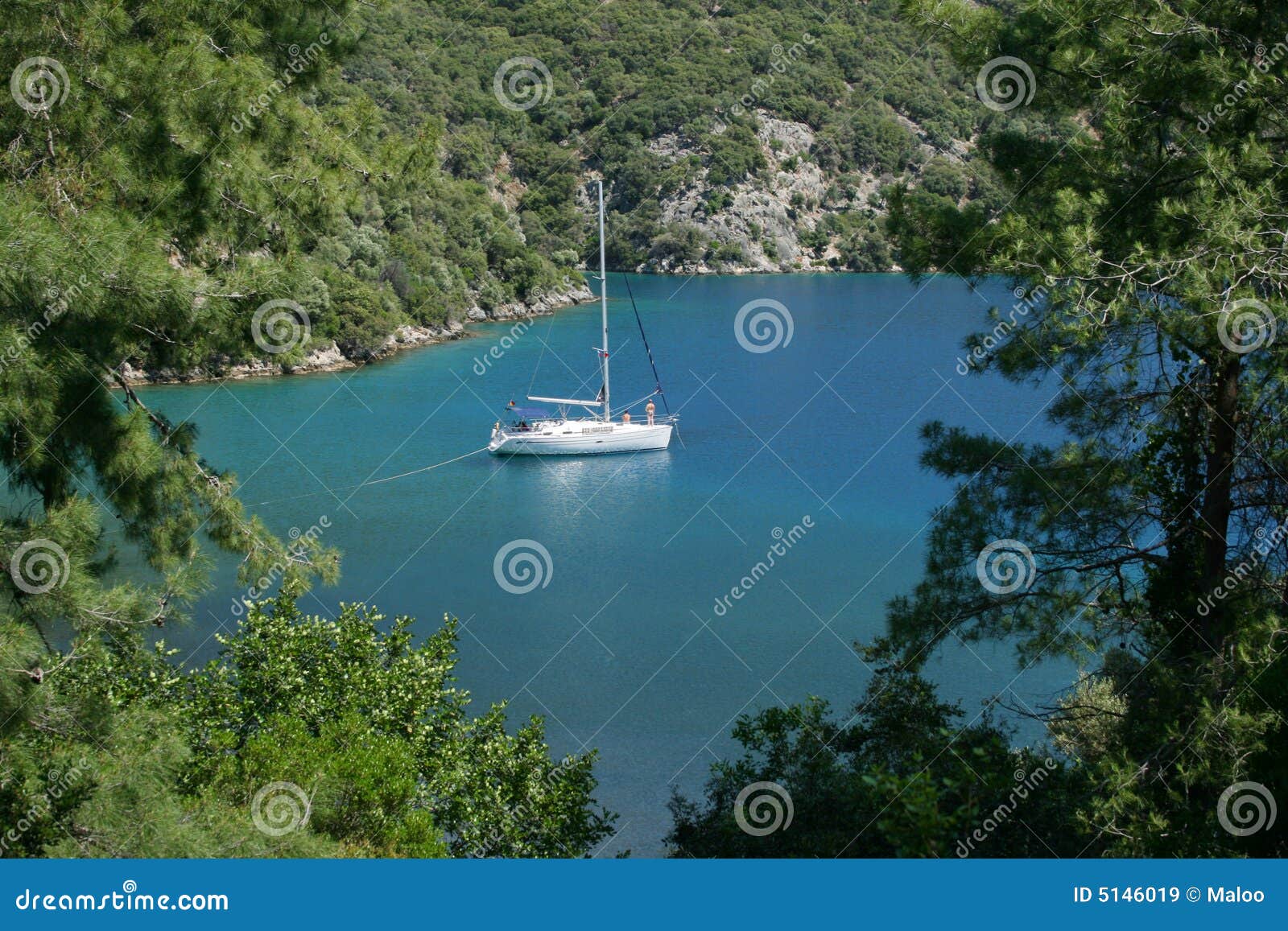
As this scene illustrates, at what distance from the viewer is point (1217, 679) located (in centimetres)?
468

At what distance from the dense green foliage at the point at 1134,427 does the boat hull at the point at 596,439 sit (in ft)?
56.1

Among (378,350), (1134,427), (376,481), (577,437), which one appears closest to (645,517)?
(376,481)

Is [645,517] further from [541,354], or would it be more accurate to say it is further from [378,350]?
[378,350]

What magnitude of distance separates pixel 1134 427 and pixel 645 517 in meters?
13.3

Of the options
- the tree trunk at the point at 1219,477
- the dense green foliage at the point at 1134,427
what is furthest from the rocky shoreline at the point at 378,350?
the tree trunk at the point at 1219,477

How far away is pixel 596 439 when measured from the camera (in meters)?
24.1

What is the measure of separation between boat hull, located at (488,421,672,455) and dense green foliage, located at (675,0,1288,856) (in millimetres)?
17097

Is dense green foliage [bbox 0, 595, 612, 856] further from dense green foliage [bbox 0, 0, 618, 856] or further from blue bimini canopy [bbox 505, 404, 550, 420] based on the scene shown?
blue bimini canopy [bbox 505, 404, 550, 420]

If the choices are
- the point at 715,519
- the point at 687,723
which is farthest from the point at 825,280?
the point at 687,723

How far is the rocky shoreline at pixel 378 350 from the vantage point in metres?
28.3

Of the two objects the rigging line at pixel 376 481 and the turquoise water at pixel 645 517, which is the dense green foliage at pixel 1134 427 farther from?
the rigging line at pixel 376 481

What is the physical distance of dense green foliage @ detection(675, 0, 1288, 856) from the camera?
4.41 meters

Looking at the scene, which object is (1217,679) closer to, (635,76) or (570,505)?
(570,505)

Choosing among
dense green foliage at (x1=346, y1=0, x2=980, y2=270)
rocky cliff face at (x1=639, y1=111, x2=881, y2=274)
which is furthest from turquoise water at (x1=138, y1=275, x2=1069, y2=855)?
rocky cliff face at (x1=639, y1=111, x2=881, y2=274)
